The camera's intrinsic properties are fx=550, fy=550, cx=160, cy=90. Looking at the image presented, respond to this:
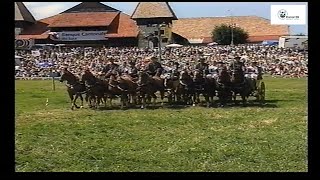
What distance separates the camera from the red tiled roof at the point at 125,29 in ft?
18.3

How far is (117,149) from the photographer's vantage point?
5.80m

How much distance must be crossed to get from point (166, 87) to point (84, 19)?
4.17 metres

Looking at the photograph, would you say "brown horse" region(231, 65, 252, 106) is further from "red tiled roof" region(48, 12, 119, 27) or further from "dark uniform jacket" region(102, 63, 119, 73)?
"red tiled roof" region(48, 12, 119, 27)

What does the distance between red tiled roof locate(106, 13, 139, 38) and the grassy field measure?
1.14 meters

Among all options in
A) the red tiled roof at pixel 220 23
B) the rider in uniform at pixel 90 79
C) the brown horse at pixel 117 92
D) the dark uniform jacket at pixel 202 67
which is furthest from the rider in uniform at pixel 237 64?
the rider in uniform at pixel 90 79

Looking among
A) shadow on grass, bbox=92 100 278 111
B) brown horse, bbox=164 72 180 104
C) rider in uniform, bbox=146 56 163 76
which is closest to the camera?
rider in uniform, bbox=146 56 163 76

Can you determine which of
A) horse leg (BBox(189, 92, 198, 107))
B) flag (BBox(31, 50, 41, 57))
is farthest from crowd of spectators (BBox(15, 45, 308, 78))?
horse leg (BBox(189, 92, 198, 107))

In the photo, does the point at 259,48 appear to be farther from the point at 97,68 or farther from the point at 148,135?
the point at 97,68

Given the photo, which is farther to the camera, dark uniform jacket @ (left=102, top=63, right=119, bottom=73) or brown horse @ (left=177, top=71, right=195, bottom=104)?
brown horse @ (left=177, top=71, right=195, bottom=104)

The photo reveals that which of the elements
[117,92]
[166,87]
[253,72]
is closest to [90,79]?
[117,92]

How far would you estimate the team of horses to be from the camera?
28.3 ft

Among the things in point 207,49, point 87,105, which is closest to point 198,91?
point 87,105

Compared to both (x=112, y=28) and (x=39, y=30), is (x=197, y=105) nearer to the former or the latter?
(x=112, y=28)

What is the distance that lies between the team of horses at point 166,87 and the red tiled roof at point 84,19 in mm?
2793
